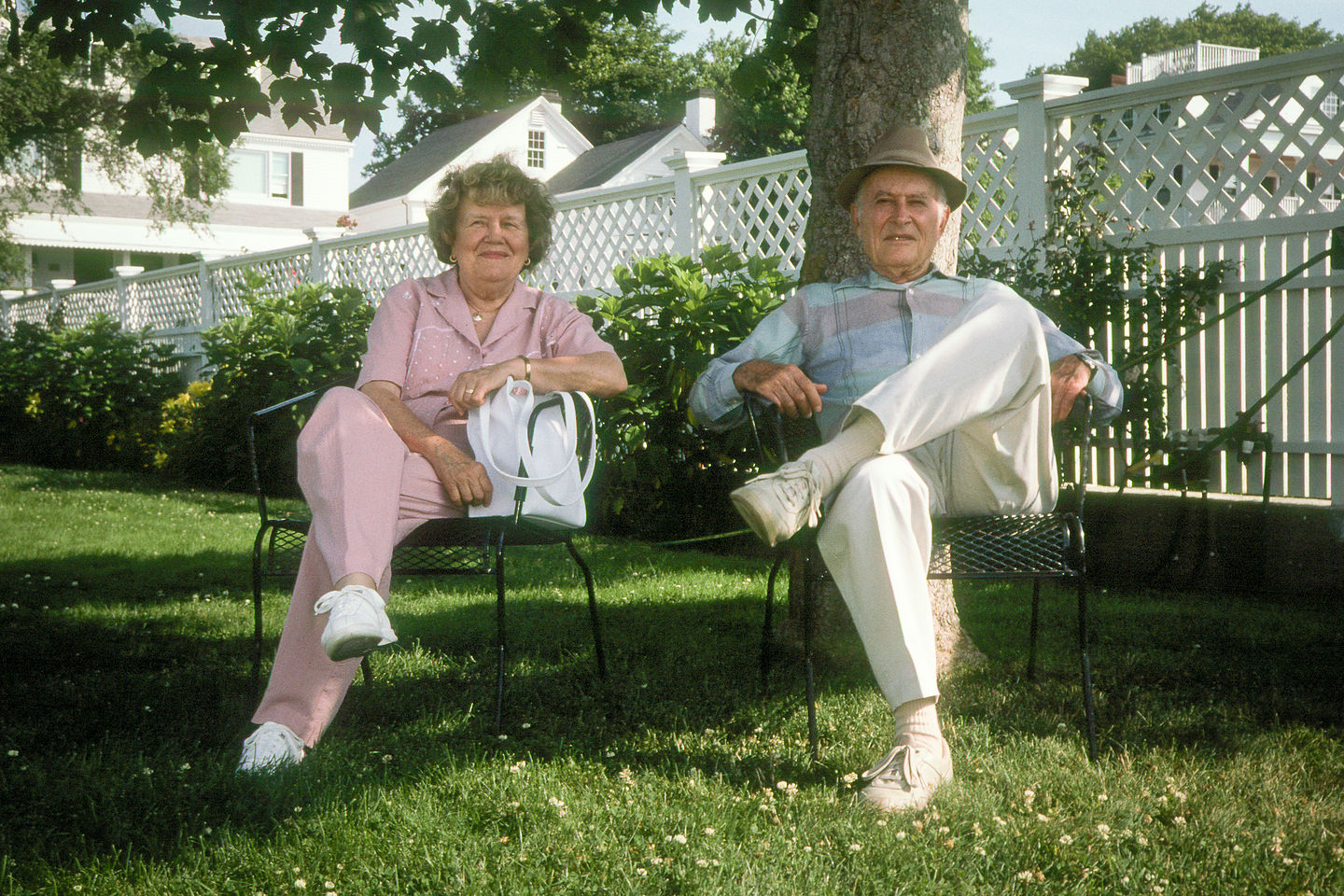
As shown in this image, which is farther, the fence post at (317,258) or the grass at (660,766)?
the fence post at (317,258)

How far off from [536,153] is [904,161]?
113 feet

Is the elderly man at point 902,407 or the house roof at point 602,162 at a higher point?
the house roof at point 602,162

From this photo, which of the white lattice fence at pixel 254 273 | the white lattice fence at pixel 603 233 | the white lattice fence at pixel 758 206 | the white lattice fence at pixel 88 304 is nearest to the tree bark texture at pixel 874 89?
the white lattice fence at pixel 758 206

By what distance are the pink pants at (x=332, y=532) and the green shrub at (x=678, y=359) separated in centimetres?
286

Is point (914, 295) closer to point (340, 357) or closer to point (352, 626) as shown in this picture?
point (352, 626)

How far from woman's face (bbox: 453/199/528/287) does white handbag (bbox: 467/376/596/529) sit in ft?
1.36

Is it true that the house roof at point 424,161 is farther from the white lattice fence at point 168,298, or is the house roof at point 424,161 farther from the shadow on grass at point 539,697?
the shadow on grass at point 539,697

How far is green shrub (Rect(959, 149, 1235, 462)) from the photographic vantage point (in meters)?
5.04

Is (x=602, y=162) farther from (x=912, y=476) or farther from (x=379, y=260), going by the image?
(x=912, y=476)

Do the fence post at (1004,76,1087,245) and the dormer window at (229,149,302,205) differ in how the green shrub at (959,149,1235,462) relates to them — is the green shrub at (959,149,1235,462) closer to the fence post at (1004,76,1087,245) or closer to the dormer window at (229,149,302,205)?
the fence post at (1004,76,1087,245)

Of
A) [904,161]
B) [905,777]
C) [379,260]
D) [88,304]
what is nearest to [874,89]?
[904,161]

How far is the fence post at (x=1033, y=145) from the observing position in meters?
5.57

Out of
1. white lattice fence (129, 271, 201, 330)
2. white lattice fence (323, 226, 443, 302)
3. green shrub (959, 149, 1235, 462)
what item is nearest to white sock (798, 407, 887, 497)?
green shrub (959, 149, 1235, 462)

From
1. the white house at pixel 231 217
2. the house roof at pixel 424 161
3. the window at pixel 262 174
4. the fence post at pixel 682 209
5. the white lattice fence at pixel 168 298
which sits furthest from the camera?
the house roof at pixel 424 161
